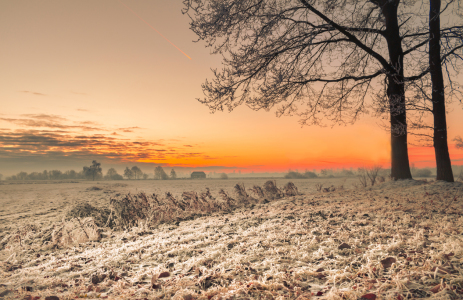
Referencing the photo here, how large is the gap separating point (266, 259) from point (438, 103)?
355 inches

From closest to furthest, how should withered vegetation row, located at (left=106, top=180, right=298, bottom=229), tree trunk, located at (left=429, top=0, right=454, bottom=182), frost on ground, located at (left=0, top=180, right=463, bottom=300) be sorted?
frost on ground, located at (left=0, top=180, right=463, bottom=300) → withered vegetation row, located at (left=106, top=180, right=298, bottom=229) → tree trunk, located at (left=429, top=0, right=454, bottom=182)

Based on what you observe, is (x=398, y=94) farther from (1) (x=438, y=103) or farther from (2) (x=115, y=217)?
(2) (x=115, y=217)

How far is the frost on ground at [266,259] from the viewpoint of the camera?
1936 millimetres

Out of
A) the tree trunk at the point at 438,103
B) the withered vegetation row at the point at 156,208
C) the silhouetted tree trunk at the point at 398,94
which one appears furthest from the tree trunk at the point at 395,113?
the withered vegetation row at the point at 156,208

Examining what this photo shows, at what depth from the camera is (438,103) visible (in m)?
8.12

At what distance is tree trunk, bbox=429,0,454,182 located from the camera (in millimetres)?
8070

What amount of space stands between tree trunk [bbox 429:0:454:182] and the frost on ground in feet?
11.4

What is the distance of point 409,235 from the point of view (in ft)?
10.0

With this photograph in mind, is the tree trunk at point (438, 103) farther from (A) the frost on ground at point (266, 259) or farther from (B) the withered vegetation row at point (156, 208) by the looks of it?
(B) the withered vegetation row at point (156, 208)

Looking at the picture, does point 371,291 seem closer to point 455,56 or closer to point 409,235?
point 409,235

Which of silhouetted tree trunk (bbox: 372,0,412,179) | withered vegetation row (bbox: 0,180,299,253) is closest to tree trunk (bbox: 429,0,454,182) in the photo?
silhouetted tree trunk (bbox: 372,0,412,179)

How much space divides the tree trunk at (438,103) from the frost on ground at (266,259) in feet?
11.4

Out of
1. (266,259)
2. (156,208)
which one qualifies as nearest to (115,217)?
(156,208)

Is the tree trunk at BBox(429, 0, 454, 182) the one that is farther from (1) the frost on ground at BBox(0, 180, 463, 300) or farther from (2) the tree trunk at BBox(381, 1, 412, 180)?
(1) the frost on ground at BBox(0, 180, 463, 300)
